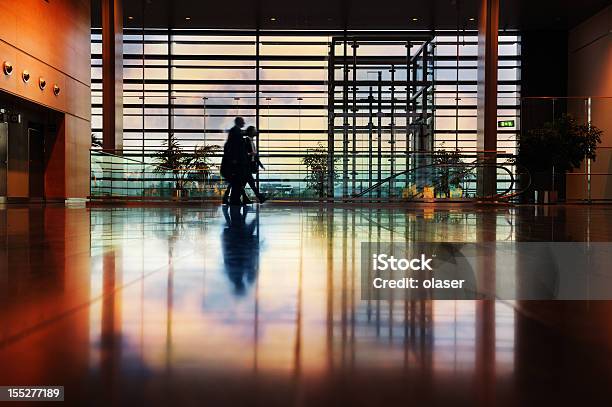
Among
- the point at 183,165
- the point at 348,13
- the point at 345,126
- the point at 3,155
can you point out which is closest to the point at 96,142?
the point at 183,165

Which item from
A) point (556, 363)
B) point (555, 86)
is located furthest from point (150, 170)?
point (556, 363)

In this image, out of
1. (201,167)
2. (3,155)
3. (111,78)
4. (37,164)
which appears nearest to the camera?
(3,155)

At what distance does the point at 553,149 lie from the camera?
21.1 meters

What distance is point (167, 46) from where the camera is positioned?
27.9 metres

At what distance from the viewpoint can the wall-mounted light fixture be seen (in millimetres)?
15429

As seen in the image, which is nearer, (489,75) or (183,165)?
(489,75)

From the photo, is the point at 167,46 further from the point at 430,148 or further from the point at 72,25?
the point at 430,148

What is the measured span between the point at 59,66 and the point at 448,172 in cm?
1229

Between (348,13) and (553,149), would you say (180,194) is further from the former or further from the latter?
(553,149)

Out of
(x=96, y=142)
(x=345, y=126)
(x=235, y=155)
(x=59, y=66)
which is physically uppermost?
(x=59, y=66)

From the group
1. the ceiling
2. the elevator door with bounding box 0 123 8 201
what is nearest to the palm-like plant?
the elevator door with bounding box 0 123 8 201

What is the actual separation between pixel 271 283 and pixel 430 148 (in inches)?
800

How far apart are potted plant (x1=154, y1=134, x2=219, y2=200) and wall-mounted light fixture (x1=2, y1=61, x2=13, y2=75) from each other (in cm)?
555

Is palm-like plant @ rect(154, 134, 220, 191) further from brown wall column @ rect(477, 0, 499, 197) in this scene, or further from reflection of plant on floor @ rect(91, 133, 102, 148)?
brown wall column @ rect(477, 0, 499, 197)
